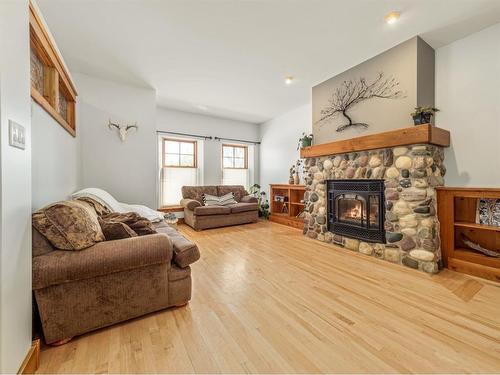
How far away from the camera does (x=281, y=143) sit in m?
5.51

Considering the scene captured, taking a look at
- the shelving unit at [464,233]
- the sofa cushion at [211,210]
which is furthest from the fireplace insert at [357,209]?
the sofa cushion at [211,210]

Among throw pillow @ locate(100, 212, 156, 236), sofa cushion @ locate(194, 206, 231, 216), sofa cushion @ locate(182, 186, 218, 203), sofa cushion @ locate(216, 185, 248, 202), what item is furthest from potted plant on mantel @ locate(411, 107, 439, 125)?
sofa cushion @ locate(182, 186, 218, 203)

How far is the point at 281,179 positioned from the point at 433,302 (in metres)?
3.99

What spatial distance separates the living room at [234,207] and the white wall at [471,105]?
0.02 meters

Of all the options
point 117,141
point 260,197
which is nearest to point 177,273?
point 117,141

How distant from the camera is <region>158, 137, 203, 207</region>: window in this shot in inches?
197

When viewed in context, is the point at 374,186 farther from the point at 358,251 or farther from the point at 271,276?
the point at 271,276

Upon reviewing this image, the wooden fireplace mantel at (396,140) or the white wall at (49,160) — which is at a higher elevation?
the wooden fireplace mantel at (396,140)

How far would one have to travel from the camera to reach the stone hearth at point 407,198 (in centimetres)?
240

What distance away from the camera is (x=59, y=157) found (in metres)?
2.30

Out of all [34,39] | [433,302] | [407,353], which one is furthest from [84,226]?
[433,302]

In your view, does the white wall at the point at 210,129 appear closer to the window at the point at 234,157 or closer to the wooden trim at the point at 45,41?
the window at the point at 234,157

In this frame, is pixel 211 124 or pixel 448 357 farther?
pixel 211 124

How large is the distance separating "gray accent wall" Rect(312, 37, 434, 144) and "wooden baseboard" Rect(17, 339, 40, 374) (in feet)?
12.5
